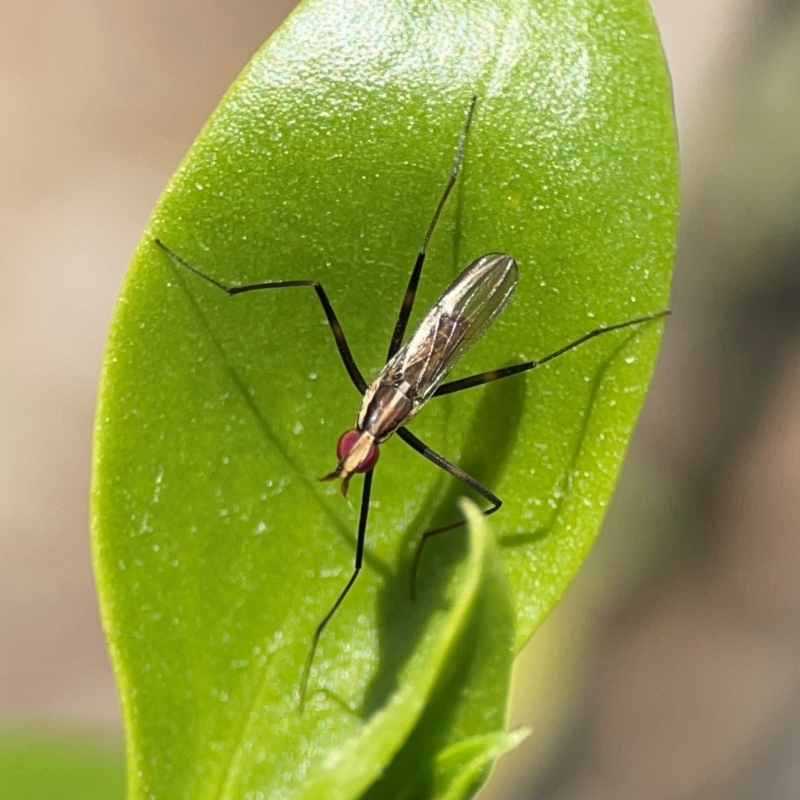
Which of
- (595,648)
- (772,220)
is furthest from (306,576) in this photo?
(772,220)

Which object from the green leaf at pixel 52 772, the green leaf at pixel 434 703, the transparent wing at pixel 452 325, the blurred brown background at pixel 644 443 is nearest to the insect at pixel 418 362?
the transparent wing at pixel 452 325

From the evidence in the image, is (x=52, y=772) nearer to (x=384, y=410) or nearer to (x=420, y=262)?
(x=384, y=410)

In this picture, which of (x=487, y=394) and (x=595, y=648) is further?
(x=595, y=648)

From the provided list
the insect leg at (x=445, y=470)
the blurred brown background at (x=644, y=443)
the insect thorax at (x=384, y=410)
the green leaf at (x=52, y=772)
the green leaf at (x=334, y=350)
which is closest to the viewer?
the green leaf at (x=334, y=350)

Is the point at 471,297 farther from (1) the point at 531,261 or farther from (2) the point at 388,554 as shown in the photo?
(2) the point at 388,554

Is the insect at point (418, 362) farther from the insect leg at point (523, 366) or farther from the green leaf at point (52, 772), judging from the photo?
the green leaf at point (52, 772)
